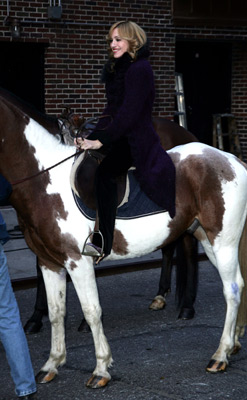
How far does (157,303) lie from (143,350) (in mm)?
1415

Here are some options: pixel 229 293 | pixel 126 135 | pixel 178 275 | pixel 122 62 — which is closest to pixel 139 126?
pixel 126 135

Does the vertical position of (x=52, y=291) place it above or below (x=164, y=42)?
Answer: below

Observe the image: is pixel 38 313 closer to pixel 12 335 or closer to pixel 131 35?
pixel 12 335

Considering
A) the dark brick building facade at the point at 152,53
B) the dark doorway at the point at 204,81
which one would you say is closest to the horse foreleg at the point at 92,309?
the dark brick building facade at the point at 152,53

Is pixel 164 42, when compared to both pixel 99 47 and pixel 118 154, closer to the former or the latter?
A: pixel 99 47

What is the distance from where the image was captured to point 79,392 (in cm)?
531

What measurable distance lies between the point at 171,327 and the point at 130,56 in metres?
2.80

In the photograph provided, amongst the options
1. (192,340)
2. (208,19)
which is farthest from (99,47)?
(192,340)

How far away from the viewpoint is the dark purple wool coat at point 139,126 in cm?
536

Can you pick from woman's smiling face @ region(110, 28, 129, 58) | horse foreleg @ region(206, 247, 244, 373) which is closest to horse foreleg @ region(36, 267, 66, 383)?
horse foreleg @ region(206, 247, 244, 373)

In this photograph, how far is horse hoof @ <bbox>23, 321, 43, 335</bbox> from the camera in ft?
22.6

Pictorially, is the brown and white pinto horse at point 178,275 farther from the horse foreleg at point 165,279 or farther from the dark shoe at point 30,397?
the dark shoe at point 30,397

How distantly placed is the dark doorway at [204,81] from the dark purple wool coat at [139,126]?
410 inches

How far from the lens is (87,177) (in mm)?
5496
